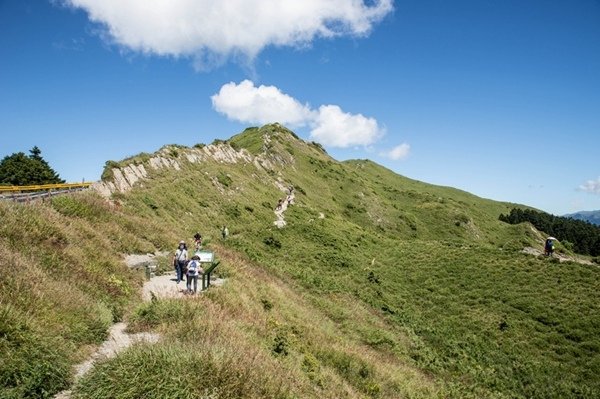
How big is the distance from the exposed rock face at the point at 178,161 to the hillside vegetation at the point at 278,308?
101 cm

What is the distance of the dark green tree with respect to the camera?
246 ft

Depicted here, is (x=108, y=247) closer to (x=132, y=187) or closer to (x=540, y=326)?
(x=132, y=187)

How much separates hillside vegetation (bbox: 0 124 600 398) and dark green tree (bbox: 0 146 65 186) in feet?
136

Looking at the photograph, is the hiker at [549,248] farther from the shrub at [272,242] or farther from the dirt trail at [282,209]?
the dirt trail at [282,209]

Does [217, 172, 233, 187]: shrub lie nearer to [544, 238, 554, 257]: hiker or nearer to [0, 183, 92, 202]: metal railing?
[0, 183, 92, 202]: metal railing

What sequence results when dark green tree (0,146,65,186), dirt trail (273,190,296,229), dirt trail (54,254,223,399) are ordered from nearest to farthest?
dirt trail (54,254,223,399), dirt trail (273,190,296,229), dark green tree (0,146,65,186)

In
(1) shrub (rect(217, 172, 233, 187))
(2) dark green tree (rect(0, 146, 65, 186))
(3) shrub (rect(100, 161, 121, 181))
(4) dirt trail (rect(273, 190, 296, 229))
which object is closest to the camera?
(3) shrub (rect(100, 161, 121, 181))

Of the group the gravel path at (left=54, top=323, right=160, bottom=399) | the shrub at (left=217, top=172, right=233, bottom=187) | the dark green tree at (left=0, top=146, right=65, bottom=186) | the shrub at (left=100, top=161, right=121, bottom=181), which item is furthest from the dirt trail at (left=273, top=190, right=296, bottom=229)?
the dark green tree at (left=0, top=146, right=65, bottom=186)

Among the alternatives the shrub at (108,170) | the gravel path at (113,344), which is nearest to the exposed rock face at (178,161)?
the shrub at (108,170)

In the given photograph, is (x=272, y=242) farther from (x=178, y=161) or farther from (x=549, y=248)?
(x=549, y=248)

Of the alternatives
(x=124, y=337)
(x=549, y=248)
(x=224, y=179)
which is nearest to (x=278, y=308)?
(x=124, y=337)

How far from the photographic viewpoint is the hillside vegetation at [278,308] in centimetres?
857

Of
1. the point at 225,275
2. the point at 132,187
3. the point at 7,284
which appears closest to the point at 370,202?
the point at 132,187

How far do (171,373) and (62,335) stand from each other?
147 inches
